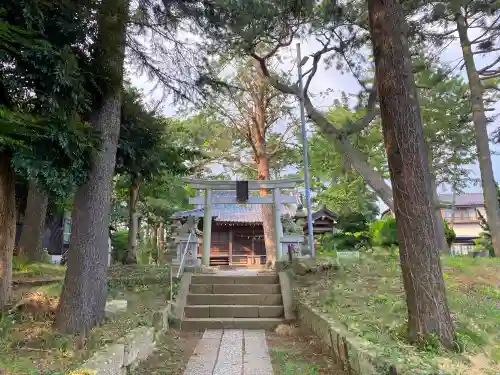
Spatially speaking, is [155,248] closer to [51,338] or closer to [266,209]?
[266,209]

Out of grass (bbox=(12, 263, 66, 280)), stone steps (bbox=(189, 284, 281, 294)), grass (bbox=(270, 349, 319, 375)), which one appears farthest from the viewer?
grass (bbox=(12, 263, 66, 280))

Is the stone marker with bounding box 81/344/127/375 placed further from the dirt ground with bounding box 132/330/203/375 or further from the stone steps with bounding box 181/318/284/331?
the stone steps with bounding box 181/318/284/331

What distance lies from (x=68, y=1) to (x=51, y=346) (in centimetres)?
398

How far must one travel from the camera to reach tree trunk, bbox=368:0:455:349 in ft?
10.9

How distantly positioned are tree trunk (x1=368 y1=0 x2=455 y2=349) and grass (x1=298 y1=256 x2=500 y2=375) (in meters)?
0.27

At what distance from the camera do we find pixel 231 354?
4684 millimetres

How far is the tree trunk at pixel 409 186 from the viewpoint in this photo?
334 centimetres

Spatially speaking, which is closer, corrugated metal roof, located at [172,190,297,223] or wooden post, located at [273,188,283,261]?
wooden post, located at [273,188,283,261]

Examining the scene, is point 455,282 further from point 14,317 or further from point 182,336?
point 14,317

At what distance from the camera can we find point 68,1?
15.2 ft

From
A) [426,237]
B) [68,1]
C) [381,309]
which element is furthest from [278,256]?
[68,1]

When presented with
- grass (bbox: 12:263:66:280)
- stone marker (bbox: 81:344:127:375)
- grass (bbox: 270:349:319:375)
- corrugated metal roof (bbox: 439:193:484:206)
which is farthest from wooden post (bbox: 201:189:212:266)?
corrugated metal roof (bbox: 439:193:484:206)

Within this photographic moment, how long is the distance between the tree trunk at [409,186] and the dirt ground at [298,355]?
105cm

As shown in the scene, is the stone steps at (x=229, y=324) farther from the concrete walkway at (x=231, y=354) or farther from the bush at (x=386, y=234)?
the bush at (x=386, y=234)
